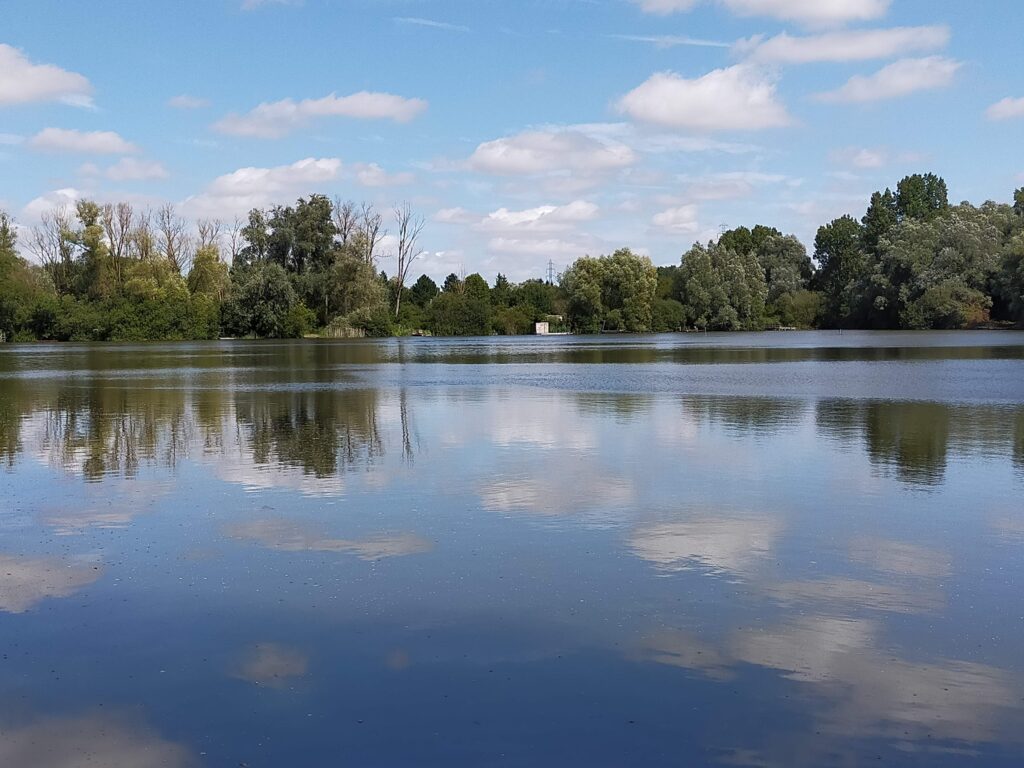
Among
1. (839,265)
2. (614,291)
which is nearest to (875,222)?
(839,265)

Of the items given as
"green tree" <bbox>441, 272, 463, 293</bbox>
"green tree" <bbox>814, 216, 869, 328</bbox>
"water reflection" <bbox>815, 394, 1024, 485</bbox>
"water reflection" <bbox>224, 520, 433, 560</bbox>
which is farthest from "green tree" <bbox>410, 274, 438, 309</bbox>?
"water reflection" <bbox>224, 520, 433, 560</bbox>

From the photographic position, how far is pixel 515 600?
742 centimetres

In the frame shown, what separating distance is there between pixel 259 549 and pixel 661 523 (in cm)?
384

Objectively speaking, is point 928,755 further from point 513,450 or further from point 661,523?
point 513,450

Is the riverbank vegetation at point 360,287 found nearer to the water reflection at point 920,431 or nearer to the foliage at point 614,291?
the foliage at point 614,291

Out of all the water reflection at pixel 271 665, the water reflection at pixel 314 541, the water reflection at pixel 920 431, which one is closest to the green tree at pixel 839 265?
the water reflection at pixel 920 431

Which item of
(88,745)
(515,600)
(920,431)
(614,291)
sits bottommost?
(88,745)

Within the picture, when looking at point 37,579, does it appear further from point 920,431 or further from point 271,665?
point 920,431

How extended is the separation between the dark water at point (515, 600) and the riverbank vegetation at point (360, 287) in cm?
7670

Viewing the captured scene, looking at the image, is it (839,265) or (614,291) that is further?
(839,265)

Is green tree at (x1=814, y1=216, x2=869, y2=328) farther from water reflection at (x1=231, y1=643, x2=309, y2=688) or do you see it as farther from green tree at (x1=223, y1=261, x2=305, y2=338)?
water reflection at (x1=231, y1=643, x2=309, y2=688)

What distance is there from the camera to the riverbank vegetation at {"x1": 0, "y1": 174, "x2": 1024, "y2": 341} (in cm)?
8969

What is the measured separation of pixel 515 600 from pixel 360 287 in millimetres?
85507

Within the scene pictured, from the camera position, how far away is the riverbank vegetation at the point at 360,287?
89688 millimetres
